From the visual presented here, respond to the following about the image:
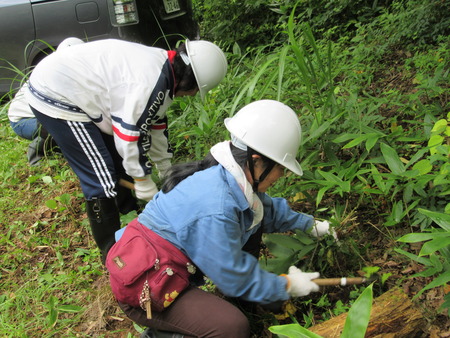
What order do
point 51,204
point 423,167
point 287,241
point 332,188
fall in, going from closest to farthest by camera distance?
1. point 423,167
2. point 287,241
3. point 332,188
4. point 51,204

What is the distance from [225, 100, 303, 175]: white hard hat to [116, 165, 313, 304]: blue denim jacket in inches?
7.0

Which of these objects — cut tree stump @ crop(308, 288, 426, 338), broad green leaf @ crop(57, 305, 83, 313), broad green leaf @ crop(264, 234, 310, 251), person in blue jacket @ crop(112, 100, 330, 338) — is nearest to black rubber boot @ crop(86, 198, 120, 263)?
broad green leaf @ crop(57, 305, 83, 313)

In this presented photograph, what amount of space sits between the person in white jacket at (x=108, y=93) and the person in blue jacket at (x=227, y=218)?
0.58m

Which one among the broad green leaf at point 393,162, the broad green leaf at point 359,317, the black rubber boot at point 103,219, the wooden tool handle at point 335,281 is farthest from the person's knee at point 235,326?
the black rubber boot at point 103,219

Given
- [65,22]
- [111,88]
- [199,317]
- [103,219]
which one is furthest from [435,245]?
[65,22]

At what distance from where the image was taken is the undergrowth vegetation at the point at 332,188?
2.22m

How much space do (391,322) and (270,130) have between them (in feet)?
3.16

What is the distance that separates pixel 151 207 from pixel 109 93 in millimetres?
795

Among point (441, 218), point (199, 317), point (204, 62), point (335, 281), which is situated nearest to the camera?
point (441, 218)

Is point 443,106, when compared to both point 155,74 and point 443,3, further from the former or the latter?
point 155,74

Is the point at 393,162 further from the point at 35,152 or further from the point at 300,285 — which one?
the point at 35,152

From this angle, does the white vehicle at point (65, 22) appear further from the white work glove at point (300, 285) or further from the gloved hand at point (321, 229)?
the white work glove at point (300, 285)

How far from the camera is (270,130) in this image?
182 cm

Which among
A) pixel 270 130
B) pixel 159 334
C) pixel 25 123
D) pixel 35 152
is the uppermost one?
pixel 270 130
